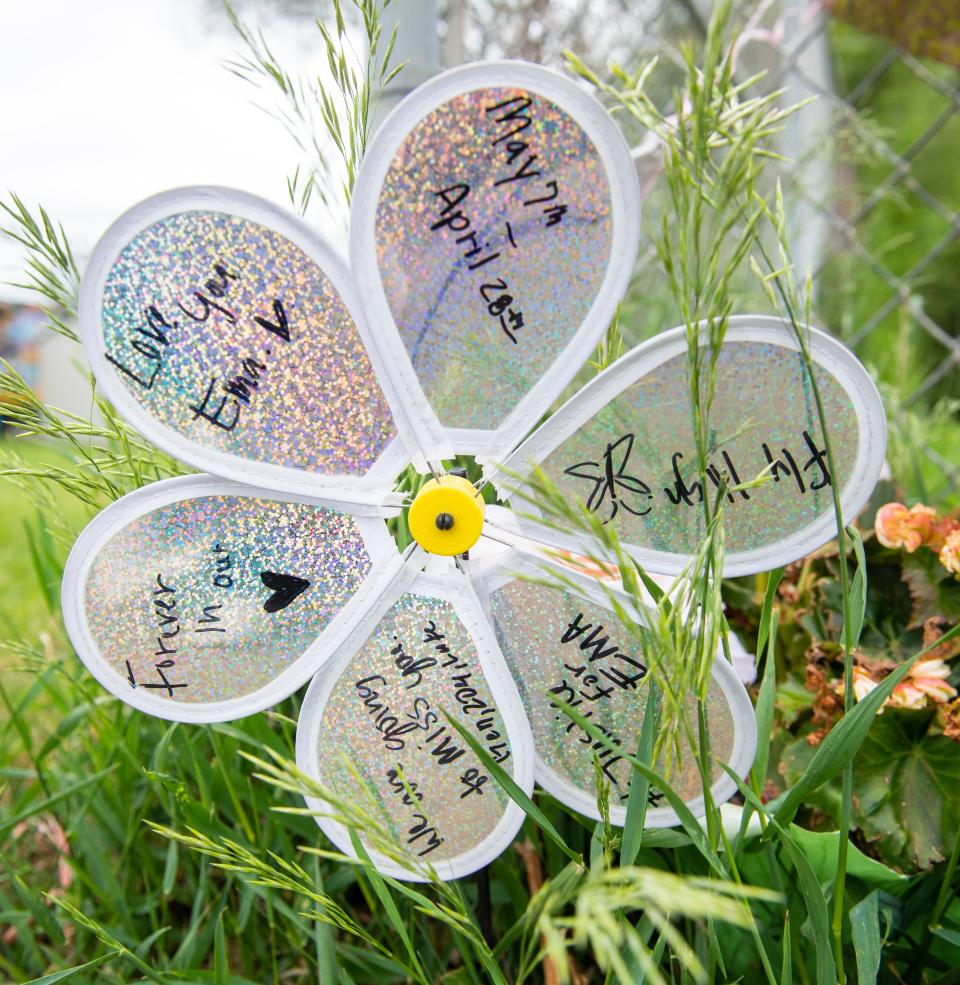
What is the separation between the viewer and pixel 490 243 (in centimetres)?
45

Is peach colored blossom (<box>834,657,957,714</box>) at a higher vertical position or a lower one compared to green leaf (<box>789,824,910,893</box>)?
higher

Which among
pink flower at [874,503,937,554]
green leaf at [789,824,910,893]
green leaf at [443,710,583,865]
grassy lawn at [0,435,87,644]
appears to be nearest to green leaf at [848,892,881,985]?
green leaf at [789,824,910,893]

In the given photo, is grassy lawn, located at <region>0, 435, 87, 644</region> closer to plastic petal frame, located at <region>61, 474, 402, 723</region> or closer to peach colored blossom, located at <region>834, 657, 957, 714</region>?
plastic petal frame, located at <region>61, 474, 402, 723</region>

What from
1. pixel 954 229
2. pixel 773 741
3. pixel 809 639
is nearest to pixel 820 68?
pixel 954 229

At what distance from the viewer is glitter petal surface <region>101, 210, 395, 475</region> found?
459 mm

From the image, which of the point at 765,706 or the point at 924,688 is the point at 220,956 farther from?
the point at 924,688

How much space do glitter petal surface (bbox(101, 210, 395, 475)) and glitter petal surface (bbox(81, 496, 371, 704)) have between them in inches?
1.7

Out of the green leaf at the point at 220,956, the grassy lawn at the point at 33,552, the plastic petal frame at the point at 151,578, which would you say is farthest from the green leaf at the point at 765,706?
the grassy lawn at the point at 33,552

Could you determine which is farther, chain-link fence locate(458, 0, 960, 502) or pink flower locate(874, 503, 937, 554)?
chain-link fence locate(458, 0, 960, 502)

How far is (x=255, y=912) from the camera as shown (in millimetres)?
710

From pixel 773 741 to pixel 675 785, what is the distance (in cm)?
21

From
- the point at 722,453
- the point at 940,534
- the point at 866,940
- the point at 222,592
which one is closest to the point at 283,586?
the point at 222,592

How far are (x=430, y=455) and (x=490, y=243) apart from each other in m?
0.12

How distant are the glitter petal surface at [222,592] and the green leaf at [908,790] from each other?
38cm
